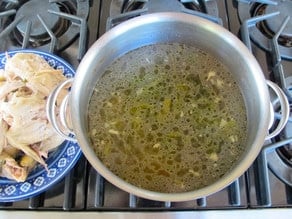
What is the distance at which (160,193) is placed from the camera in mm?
504

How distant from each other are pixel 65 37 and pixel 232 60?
0.32 m

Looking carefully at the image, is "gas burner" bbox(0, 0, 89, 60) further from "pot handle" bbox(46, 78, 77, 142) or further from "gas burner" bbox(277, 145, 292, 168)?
"gas burner" bbox(277, 145, 292, 168)

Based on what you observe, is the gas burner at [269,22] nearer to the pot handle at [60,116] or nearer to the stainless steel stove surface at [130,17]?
the stainless steel stove surface at [130,17]

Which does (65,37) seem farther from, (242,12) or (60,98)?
(242,12)

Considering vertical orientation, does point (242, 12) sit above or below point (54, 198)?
above

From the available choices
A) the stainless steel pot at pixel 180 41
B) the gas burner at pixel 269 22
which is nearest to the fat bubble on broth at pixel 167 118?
the stainless steel pot at pixel 180 41

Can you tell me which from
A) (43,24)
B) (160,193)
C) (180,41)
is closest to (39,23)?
(43,24)

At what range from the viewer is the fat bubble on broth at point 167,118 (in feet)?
1.85

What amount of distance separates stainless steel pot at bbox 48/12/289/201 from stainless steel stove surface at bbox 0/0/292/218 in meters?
0.10

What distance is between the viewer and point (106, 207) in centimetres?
62

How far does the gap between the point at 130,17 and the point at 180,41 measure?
0.14 m

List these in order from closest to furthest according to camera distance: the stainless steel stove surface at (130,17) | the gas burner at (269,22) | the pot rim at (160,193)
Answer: the pot rim at (160,193), the stainless steel stove surface at (130,17), the gas burner at (269,22)

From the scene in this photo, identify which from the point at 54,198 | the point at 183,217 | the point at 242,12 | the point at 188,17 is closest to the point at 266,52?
the point at 242,12

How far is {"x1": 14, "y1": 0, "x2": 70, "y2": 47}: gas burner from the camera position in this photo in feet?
2.45
